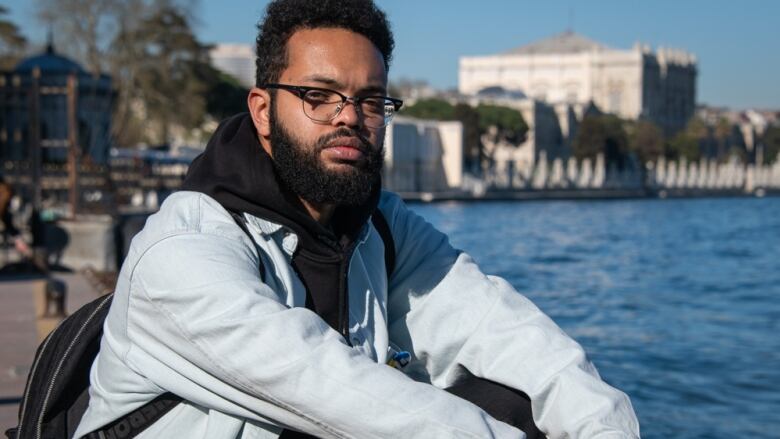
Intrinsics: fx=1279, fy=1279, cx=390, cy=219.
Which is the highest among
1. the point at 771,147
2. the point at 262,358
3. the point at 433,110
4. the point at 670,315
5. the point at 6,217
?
the point at 262,358

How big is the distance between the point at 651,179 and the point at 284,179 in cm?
10416

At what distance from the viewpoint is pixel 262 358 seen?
1.76 meters

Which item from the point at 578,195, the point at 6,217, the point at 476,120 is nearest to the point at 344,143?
the point at 6,217

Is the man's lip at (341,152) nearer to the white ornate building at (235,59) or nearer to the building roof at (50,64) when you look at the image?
the building roof at (50,64)

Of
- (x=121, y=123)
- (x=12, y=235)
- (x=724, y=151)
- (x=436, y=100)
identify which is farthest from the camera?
(x=724, y=151)

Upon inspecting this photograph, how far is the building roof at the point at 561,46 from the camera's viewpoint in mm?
138625

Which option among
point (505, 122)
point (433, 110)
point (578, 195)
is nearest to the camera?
point (578, 195)

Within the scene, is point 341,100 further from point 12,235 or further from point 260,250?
point 12,235

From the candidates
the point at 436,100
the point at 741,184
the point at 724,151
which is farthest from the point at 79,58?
the point at 724,151

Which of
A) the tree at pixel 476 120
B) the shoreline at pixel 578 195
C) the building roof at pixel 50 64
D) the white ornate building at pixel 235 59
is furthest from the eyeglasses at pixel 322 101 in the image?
the white ornate building at pixel 235 59

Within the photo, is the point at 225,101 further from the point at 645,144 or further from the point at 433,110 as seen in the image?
the point at 645,144

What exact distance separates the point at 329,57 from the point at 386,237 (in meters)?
0.41

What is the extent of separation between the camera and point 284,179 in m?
2.05

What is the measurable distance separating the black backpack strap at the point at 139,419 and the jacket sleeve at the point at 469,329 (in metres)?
0.53
